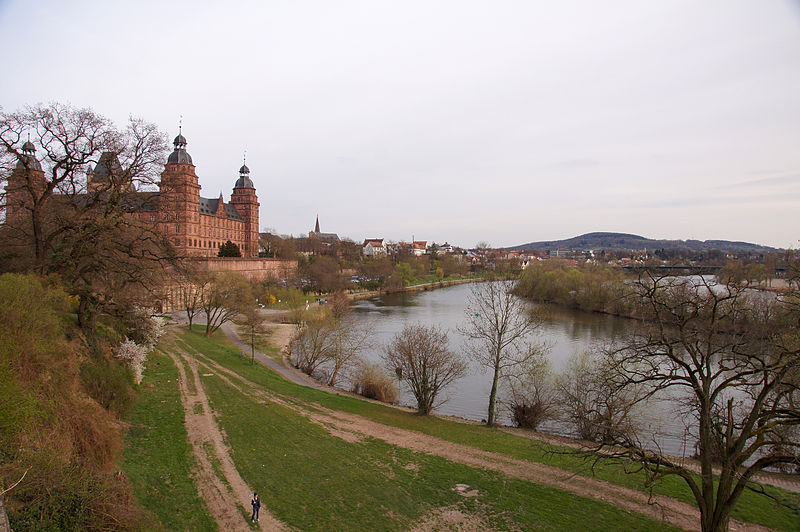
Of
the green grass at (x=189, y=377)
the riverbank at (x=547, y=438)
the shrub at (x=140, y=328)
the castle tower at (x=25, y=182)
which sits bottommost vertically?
the riverbank at (x=547, y=438)

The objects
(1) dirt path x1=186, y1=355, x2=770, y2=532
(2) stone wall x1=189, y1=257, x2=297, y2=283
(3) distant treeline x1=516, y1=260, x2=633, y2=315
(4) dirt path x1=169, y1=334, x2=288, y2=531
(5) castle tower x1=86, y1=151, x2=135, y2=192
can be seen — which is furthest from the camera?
(2) stone wall x1=189, y1=257, x2=297, y2=283

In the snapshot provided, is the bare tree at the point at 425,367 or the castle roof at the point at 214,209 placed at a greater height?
the castle roof at the point at 214,209

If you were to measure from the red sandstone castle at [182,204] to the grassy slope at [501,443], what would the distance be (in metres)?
6.89

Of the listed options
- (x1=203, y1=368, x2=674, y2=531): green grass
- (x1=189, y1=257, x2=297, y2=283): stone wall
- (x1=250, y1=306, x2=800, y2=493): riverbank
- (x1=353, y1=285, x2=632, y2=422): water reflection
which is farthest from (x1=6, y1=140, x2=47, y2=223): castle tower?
(x1=189, y1=257, x2=297, y2=283): stone wall

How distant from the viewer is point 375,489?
9859mm

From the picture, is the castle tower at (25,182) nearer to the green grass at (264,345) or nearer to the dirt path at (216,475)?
the dirt path at (216,475)

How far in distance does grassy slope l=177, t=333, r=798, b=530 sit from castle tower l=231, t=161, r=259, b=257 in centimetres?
5207

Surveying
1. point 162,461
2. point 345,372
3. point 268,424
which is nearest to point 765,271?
point 345,372

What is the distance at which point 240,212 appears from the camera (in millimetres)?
72125

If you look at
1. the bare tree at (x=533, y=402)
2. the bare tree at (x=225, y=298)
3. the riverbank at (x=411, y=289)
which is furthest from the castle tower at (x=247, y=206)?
the bare tree at (x=533, y=402)

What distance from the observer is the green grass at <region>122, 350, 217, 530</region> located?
7.97 m

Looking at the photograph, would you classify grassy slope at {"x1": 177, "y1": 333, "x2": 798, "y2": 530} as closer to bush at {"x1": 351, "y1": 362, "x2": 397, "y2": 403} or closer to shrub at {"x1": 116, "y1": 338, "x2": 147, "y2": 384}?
bush at {"x1": 351, "y1": 362, "x2": 397, "y2": 403}

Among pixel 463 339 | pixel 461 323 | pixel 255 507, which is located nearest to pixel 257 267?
pixel 461 323

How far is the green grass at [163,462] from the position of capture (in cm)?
797
